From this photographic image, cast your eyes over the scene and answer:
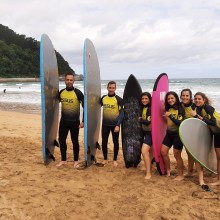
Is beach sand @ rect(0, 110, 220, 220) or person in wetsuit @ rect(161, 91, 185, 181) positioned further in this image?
person in wetsuit @ rect(161, 91, 185, 181)

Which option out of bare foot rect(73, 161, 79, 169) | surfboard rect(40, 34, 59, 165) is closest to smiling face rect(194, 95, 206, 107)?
bare foot rect(73, 161, 79, 169)

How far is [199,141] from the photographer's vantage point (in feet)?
12.8

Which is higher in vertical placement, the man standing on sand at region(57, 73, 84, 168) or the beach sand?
the man standing on sand at region(57, 73, 84, 168)

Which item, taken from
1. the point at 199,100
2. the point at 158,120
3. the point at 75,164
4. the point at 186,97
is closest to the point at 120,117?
the point at 158,120

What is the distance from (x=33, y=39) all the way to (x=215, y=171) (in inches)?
3512

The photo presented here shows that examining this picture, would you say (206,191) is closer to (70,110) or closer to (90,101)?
(90,101)

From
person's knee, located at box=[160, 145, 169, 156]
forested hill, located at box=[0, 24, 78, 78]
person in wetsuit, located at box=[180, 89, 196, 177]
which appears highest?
forested hill, located at box=[0, 24, 78, 78]

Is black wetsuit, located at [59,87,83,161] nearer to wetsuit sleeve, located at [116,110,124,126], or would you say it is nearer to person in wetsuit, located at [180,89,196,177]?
wetsuit sleeve, located at [116,110,124,126]

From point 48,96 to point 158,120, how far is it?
1.75 metres

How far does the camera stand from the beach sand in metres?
3.06

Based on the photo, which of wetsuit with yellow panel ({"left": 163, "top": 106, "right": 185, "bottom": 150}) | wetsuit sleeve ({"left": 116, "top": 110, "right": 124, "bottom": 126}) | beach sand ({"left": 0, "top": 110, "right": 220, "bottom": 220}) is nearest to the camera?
beach sand ({"left": 0, "top": 110, "right": 220, "bottom": 220})

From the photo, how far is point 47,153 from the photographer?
4777mm

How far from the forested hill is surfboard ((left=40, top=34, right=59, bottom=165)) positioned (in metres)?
66.8

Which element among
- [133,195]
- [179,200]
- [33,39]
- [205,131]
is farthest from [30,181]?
[33,39]
